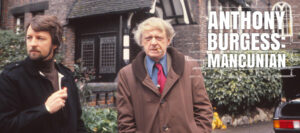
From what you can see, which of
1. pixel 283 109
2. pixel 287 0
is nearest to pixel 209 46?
pixel 283 109

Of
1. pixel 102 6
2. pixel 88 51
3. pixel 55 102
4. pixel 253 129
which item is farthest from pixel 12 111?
pixel 88 51

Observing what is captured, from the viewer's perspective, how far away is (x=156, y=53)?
238 centimetres

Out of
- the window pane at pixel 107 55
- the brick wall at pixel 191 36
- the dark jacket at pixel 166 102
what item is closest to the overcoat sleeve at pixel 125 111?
the dark jacket at pixel 166 102

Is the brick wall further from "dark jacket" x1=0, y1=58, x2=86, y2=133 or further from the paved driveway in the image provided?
"dark jacket" x1=0, y1=58, x2=86, y2=133

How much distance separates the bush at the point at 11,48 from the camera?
253 inches

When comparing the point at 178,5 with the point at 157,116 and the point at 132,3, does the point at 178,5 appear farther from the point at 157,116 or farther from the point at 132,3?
the point at 157,116

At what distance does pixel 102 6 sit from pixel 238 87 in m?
6.09

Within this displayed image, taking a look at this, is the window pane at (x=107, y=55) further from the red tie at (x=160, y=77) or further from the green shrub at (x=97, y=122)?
the red tie at (x=160, y=77)

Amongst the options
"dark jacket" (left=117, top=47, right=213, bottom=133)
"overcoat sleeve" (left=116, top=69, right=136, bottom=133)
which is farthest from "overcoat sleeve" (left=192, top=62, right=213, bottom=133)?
"overcoat sleeve" (left=116, top=69, right=136, bottom=133)

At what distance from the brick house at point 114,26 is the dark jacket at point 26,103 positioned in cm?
787

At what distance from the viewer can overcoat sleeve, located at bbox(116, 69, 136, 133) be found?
2254mm

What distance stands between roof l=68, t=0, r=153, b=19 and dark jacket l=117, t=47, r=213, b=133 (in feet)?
24.0

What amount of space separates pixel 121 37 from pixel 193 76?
823cm

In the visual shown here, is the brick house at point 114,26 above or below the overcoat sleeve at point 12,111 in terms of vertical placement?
above
